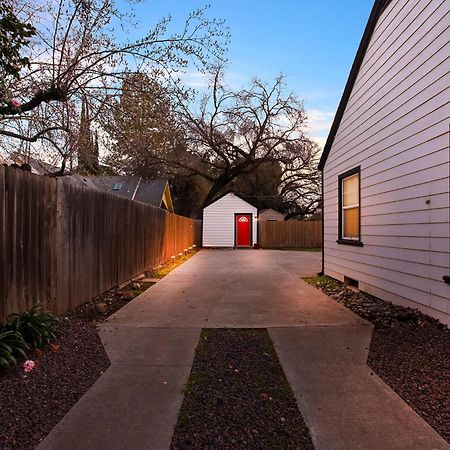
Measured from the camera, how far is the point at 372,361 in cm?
379

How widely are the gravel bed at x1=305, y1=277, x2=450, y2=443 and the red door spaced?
2079cm

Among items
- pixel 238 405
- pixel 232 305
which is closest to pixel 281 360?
pixel 238 405

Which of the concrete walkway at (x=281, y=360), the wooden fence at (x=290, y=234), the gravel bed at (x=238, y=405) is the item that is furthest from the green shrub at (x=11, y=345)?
the wooden fence at (x=290, y=234)

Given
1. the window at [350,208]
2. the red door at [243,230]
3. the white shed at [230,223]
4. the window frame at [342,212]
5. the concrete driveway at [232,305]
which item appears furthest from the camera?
the red door at [243,230]

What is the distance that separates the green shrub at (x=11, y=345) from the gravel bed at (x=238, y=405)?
1561 mm

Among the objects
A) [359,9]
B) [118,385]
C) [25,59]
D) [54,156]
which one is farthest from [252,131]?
[118,385]

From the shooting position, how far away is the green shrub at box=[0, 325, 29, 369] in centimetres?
336

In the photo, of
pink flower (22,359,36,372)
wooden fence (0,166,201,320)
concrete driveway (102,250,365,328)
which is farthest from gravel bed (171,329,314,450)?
wooden fence (0,166,201,320)

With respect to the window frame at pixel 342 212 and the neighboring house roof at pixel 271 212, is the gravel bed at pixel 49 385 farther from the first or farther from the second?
the neighboring house roof at pixel 271 212

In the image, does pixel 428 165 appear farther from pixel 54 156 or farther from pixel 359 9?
pixel 54 156

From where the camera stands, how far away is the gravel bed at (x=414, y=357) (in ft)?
9.40

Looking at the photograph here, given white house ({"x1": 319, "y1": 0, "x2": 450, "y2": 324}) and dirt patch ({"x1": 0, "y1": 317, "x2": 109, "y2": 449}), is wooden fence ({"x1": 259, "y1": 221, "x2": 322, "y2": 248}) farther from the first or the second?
dirt patch ({"x1": 0, "y1": 317, "x2": 109, "y2": 449})

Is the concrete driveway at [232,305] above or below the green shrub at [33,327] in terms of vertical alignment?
below

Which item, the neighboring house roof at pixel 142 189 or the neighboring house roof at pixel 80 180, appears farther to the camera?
the neighboring house roof at pixel 142 189
